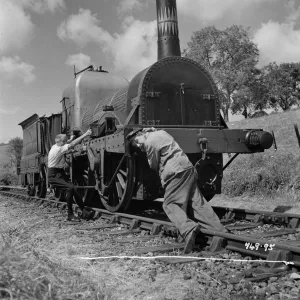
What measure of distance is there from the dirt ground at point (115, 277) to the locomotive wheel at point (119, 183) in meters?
1.91

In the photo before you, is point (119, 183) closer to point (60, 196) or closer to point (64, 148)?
point (64, 148)

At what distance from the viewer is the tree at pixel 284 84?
191ft

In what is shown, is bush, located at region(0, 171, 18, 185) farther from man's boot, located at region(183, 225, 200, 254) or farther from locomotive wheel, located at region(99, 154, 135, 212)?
man's boot, located at region(183, 225, 200, 254)

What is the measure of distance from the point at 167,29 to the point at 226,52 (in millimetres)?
40893

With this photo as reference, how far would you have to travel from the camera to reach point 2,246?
2684 millimetres

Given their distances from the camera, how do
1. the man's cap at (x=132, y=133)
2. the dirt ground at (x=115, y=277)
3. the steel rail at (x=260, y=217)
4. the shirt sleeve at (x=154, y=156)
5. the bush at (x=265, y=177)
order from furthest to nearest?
the bush at (x=265, y=177)
the man's cap at (x=132, y=133)
the steel rail at (x=260, y=217)
the shirt sleeve at (x=154, y=156)
the dirt ground at (x=115, y=277)

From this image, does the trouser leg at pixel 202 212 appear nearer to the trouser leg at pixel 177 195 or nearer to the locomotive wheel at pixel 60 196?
the trouser leg at pixel 177 195

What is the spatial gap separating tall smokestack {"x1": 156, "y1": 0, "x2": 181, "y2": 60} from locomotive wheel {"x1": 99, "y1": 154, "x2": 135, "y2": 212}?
2.58 metres

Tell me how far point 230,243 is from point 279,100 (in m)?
60.8

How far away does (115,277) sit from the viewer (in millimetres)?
3311

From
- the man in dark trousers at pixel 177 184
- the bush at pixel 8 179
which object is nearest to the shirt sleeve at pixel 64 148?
the man in dark trousers at pixel 177 184

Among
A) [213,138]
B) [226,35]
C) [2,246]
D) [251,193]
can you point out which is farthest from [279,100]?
[2,246]

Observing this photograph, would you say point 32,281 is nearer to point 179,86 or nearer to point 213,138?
point 213,138

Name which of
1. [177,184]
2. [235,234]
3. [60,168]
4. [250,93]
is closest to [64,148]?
[60,168]
